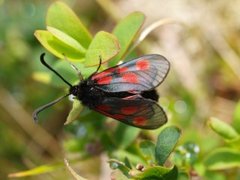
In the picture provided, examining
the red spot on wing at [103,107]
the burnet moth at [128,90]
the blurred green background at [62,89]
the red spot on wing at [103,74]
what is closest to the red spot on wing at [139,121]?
the burnet moth at [128,90]

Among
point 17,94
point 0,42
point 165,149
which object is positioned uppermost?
point 165,149

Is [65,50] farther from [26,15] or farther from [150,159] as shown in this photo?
[26,15]

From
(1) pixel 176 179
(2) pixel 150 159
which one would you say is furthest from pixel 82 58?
(1) pixel 176 179

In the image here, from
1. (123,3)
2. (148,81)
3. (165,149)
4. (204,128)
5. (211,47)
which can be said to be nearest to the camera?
(165,149)

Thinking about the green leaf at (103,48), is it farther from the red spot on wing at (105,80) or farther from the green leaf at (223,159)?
the green leaf at (223,159)

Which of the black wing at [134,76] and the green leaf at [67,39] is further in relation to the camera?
the black wing at [134,76]

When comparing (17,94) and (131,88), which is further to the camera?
(17,94)

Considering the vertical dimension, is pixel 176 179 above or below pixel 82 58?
below
